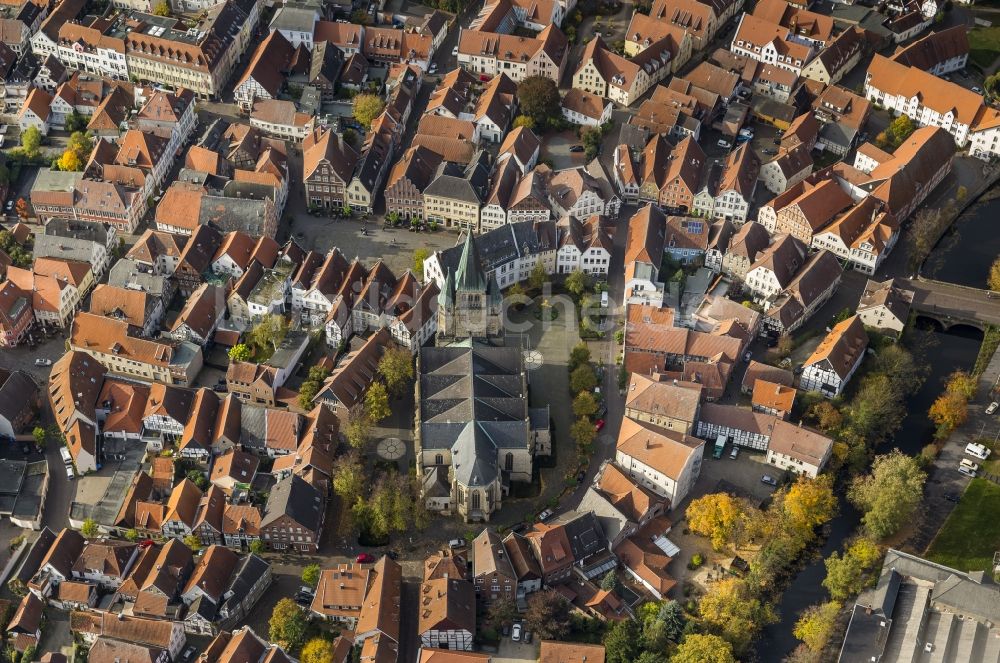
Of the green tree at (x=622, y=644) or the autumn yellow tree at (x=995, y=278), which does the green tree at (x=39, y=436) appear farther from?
the autumn yellow tree at (x=995, y=278)

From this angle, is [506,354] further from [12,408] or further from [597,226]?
[12,408]

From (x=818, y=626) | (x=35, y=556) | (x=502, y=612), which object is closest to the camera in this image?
(x=818, y=626)

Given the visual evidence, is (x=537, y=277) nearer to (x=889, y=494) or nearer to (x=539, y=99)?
(x=539, y=99)

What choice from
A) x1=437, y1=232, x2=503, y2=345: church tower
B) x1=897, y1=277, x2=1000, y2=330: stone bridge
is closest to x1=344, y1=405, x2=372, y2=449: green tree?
x1=437, y1=232, x2=503, y2=345: church tower

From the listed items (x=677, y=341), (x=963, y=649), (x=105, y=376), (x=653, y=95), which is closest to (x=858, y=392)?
(x=677, y=341)

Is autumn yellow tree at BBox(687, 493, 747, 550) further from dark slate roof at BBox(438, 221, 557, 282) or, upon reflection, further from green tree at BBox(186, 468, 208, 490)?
green tree at BBox(186, 468, 208, 490)

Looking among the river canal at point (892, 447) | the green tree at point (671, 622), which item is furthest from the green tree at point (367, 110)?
the green tree at point (671, 622)

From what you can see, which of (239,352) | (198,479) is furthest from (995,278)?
(198,479)
